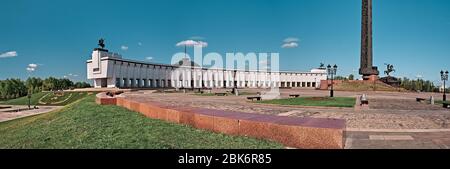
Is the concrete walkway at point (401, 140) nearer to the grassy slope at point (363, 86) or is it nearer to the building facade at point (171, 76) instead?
the building facade at point (171, 76)

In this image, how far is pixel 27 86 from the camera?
100688 mm

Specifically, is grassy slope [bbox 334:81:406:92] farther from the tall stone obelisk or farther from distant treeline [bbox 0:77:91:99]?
distant treeline [bbox 0:77:91:99]

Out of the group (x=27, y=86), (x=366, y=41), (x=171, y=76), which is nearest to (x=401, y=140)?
(x=366, y=41)

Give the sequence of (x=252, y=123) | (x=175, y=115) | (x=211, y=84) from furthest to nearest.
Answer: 1. (x=211, y=84)
2. (x=175, y=115)
3. (x=252, y=123)

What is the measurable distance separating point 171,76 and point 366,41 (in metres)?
51.5

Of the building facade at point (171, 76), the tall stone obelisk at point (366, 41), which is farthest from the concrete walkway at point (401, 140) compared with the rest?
the tall stone obelisk at point (366, 41)

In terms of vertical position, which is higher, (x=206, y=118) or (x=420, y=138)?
(x=206, y=118)

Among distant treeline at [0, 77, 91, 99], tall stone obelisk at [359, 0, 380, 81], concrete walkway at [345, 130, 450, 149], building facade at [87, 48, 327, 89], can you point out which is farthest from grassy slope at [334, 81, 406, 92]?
distant treeline at [0, 77, 91, 99]

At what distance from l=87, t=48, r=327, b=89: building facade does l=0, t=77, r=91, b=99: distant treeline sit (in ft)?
134

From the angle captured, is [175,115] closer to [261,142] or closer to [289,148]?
[261,142]
